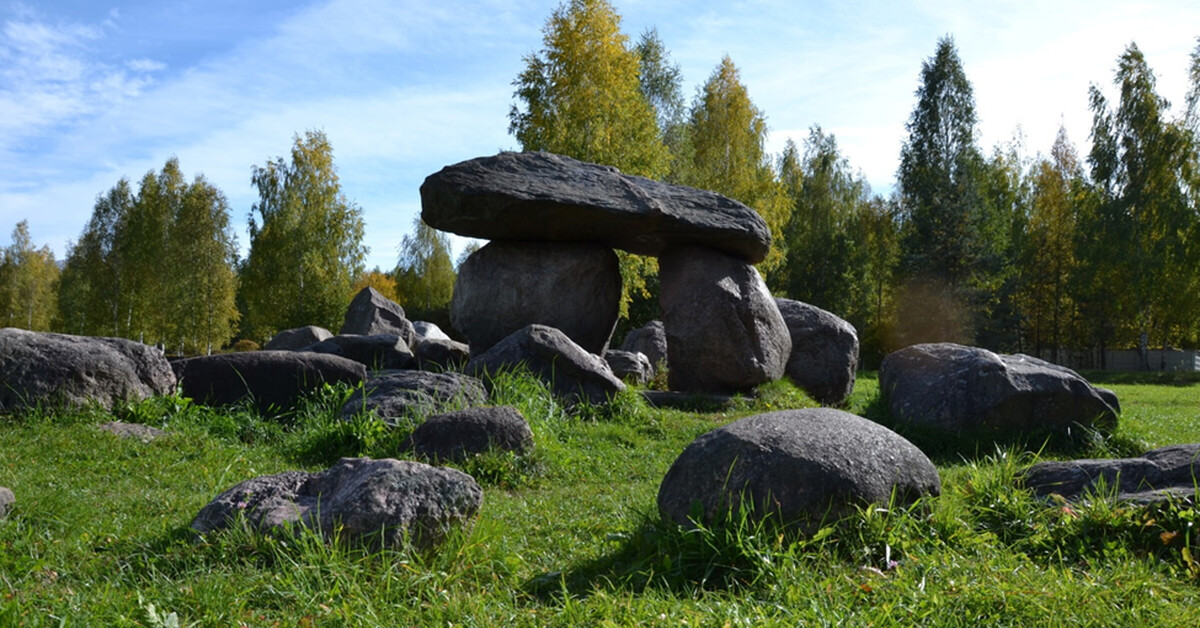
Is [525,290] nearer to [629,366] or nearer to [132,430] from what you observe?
[629,366]

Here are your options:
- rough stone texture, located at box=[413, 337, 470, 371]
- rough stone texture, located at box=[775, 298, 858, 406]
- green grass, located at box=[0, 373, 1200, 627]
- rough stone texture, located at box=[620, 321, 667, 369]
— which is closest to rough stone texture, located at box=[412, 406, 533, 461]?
green grass, located at box=[0, 373, 1200, 627]

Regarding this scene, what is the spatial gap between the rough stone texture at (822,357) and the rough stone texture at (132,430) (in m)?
9.78

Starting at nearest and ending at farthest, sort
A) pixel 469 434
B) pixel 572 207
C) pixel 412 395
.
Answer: pixel 469 434
pixel 412 395
pixel 572 207

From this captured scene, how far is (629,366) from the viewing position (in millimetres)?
17328

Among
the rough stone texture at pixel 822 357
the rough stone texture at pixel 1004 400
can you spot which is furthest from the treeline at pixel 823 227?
the rough stone texture at pixel 1004 400

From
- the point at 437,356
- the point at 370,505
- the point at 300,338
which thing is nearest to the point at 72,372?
the point at 437,356

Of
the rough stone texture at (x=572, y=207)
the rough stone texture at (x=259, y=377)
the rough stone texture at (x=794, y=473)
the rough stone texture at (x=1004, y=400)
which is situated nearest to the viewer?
the rough stone texture at (x=794, y=473)

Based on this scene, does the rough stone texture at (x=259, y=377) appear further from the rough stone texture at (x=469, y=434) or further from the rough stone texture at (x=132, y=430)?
the rough stone texture at (x=469, y=434)

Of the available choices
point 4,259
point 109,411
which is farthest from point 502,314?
point 4,259

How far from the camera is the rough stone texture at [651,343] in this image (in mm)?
20500

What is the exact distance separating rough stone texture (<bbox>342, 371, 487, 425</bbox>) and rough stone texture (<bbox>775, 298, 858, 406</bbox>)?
22.8 ft

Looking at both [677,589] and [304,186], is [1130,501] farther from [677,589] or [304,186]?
[304,186]

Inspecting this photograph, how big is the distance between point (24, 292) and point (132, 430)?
49.5 meters

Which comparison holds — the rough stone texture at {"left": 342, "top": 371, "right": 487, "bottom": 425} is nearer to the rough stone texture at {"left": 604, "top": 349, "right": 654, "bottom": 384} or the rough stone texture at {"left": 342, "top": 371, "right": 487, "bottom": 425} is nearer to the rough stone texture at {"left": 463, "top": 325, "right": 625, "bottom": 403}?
the rough stone texture at {"left": 463, "top": 325, "right": 625, "bottom": 403}
